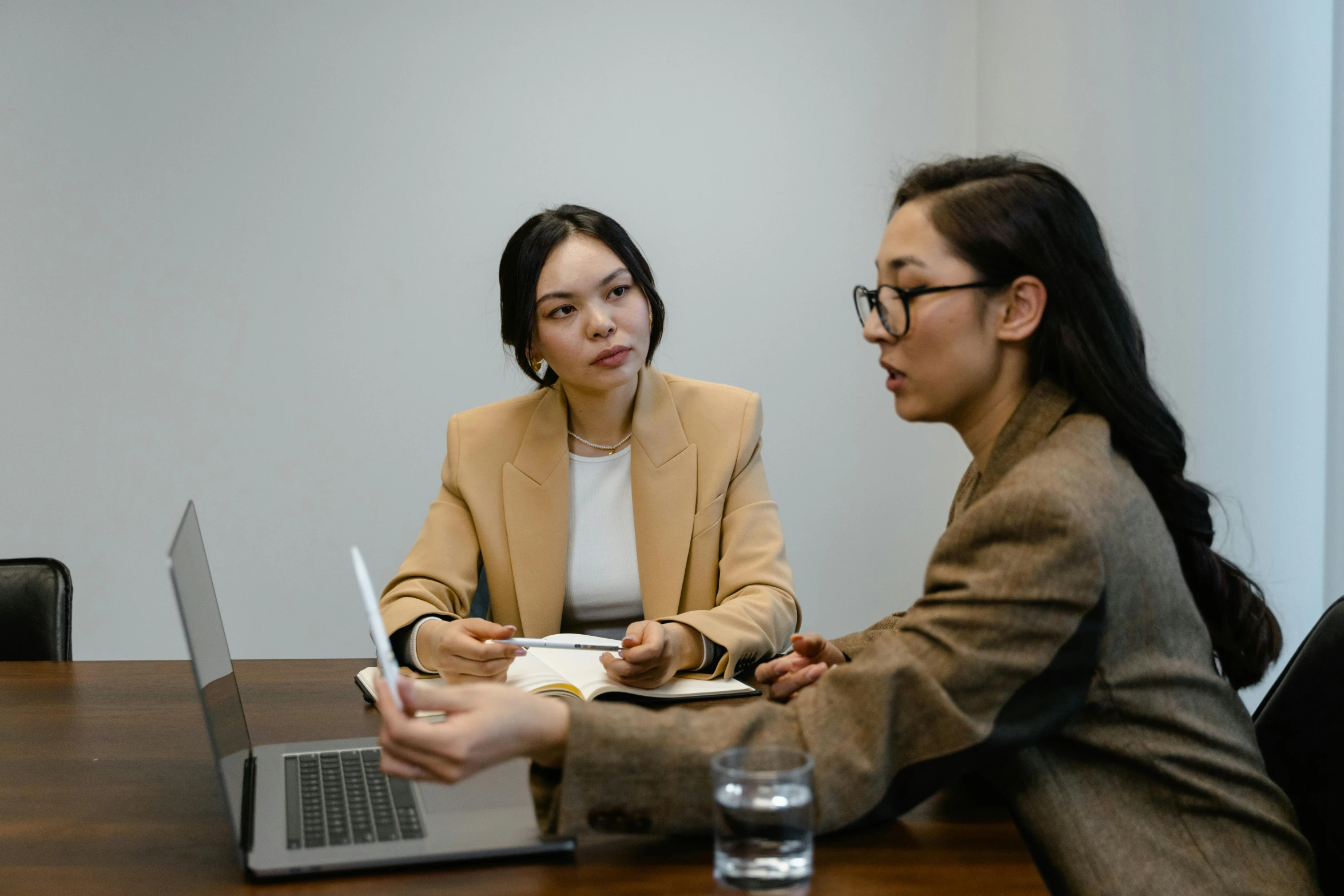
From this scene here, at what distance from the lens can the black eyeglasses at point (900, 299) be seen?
1159 mm

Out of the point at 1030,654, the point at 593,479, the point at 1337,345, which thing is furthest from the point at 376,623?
the point at 1337,345

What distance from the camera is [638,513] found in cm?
203

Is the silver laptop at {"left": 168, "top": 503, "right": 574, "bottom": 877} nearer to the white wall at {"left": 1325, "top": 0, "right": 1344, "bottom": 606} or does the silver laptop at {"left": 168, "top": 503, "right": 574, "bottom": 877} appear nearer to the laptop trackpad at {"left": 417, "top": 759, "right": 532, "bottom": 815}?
the laptop trackpad at {"left": 417, "top": 759, "right": 532, "bottom": 815}

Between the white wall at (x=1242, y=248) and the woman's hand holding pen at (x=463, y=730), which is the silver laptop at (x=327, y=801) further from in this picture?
the white wall at (x=1242, y=248)

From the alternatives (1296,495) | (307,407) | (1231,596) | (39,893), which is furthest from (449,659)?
(307,407)

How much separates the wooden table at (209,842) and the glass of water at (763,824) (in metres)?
0.03

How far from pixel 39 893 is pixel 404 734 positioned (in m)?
0.35

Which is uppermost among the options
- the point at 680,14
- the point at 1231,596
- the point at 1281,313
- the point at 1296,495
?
the point at 680,14

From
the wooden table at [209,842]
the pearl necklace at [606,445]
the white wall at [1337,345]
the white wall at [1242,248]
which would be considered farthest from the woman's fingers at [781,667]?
the white wall at [1337,345]

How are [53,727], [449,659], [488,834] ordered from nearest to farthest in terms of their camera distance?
[488,834] < [53,727] < [449,659]

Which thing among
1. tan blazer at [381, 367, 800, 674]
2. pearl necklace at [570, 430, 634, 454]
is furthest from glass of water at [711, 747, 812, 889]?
pearl necklace at [570, 430, 634, 454]

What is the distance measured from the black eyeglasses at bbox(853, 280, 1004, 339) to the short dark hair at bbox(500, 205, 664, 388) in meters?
0.90

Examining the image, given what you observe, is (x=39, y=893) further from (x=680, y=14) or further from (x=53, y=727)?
(x=680, y=14)

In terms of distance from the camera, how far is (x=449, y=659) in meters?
1.55
